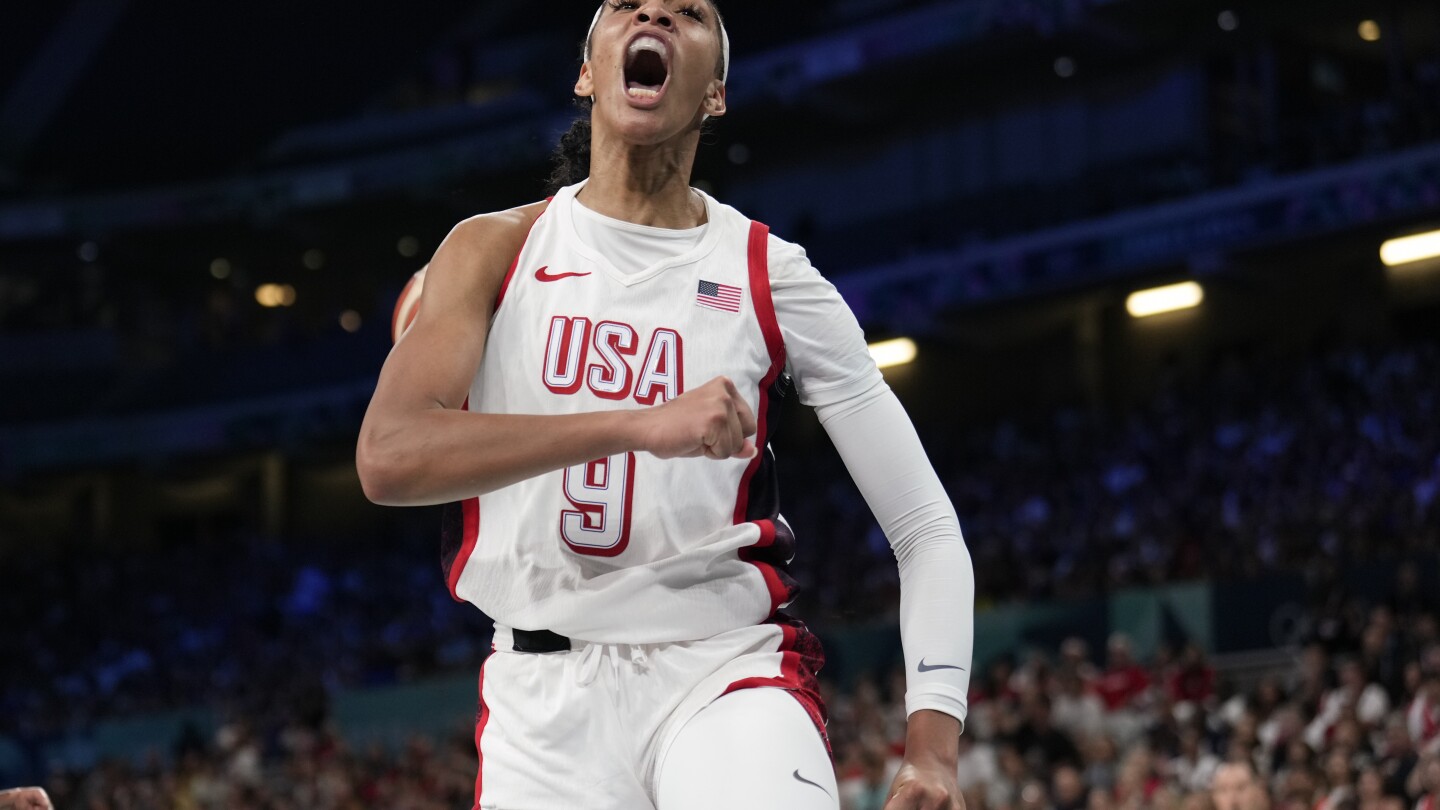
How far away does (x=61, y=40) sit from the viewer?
120 ft

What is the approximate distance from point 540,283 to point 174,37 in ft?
116

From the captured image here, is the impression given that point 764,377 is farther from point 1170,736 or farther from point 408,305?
point 1170,736

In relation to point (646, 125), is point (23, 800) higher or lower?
lower

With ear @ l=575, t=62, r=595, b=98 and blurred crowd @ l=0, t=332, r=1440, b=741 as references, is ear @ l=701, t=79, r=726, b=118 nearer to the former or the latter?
ear @ l=575, t=62, r=595, b=98

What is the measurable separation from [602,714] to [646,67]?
1158 millimetres

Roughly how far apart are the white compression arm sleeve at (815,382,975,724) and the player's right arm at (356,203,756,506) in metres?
0.43

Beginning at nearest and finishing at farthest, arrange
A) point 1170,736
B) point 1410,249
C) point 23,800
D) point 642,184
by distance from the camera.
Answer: point 642,184, point 23,800, point 1170,736, point 1410,249

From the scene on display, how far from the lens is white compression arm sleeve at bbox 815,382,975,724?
120 inches

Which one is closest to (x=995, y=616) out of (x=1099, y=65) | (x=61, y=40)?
(x=1099, y=65)

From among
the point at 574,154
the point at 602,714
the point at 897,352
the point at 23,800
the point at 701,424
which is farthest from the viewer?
the point at 897,352

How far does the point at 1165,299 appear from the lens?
26.9 meters

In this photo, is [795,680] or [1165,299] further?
[1165,299]

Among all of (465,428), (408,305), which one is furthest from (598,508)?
(408,305)

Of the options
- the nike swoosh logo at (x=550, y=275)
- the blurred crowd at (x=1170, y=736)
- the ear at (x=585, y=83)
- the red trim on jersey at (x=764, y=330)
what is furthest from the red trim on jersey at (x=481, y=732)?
the blurred crowd at (x=1170, y=736)
